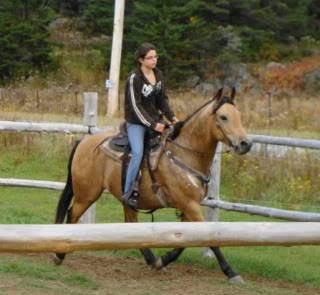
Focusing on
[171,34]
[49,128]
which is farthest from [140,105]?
[171,34]

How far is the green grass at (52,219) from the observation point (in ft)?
28.5

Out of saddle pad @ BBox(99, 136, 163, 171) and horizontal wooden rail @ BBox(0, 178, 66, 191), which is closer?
saddle pad @ BBox(99, 136, 163, 171)

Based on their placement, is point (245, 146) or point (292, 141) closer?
point (245, 146)

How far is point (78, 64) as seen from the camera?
4291cm

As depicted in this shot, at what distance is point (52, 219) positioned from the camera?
12.2 m

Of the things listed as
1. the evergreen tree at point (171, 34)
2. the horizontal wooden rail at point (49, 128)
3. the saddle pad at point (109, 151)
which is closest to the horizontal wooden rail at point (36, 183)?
the horizontal wooden rail at point (49, 128)

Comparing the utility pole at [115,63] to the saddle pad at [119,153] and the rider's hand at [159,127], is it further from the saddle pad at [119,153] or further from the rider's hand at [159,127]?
the rider's hand at [159,127]

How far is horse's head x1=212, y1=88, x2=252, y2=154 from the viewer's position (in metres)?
8.11

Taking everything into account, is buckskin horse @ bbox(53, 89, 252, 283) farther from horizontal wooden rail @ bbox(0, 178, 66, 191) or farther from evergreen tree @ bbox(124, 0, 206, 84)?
evergreen tree @ bbox(124, 0, 206, 84)

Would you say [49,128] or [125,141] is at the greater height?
[125,141]

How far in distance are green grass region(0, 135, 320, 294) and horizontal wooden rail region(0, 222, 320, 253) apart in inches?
117

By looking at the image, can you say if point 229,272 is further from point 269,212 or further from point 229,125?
point 229,125

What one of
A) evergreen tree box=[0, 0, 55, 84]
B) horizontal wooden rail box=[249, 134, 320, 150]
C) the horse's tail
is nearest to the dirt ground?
the horse's tail

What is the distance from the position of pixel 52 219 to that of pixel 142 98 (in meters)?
3.86
